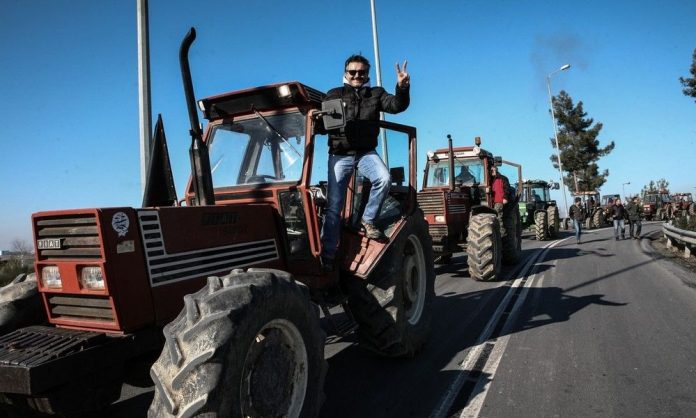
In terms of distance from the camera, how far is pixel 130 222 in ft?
8.84

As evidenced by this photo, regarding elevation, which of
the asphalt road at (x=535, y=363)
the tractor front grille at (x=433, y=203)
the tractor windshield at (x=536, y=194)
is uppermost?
the tractor windshield at (x=536, y=194)

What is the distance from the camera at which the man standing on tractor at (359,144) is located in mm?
4125

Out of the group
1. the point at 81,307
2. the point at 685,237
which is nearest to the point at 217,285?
the point at 81,307

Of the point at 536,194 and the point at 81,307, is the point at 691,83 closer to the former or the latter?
the point at 536,194

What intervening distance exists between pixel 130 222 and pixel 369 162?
227 centimetres

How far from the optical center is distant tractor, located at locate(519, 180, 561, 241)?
18.8m

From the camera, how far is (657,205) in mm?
36875

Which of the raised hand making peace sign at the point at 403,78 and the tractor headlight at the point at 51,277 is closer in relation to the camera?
the tractor headlight at the point at 51,277

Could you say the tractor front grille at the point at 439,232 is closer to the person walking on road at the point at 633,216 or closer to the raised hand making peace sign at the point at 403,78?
the raised hand making peace sign at the point at 403,78

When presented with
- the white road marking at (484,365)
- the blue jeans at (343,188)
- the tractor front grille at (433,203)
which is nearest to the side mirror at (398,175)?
the blue jeans at (343,188)

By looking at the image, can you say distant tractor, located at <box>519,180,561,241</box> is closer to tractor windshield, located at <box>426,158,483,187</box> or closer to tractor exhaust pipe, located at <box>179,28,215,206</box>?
tractor windshield, located at <box>426,158,483,187</box>

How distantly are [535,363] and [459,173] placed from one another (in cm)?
775

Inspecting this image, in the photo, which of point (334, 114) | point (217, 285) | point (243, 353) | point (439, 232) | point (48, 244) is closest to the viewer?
point (243, 353)

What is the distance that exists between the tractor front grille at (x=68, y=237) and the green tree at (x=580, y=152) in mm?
51885
